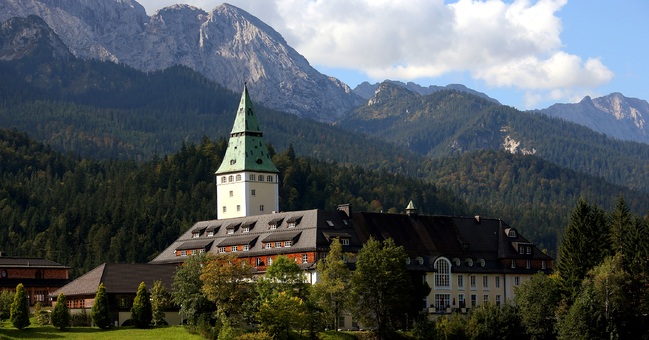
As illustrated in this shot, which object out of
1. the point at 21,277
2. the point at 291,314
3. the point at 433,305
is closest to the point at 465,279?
the point at 433,305

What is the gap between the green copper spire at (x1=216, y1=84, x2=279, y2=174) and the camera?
141875mm

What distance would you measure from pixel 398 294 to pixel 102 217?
104m

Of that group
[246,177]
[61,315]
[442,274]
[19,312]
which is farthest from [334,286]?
[246,177]

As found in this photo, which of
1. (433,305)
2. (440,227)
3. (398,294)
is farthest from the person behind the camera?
(440,227)

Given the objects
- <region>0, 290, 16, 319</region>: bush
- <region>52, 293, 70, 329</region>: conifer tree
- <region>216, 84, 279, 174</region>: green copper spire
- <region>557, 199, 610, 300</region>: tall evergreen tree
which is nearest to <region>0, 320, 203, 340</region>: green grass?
<region>52, 293, 70, 329</region>: conifer tree

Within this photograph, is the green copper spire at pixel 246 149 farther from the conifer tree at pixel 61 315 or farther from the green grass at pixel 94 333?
the conifer tree at pixel 61 315

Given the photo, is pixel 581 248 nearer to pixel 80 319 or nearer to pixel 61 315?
pixel 80 319

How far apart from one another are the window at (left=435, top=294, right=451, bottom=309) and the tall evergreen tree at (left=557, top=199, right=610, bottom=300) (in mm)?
16764

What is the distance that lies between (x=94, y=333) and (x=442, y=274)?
45.8m

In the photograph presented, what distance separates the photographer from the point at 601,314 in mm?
97312

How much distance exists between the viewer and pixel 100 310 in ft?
321

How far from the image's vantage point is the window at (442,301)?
11512 cm

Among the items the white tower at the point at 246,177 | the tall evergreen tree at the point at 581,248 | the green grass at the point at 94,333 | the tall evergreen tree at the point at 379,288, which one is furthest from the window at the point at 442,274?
the green grass at the point at 94,333

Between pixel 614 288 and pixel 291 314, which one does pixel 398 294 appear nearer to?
pixel 291 314
